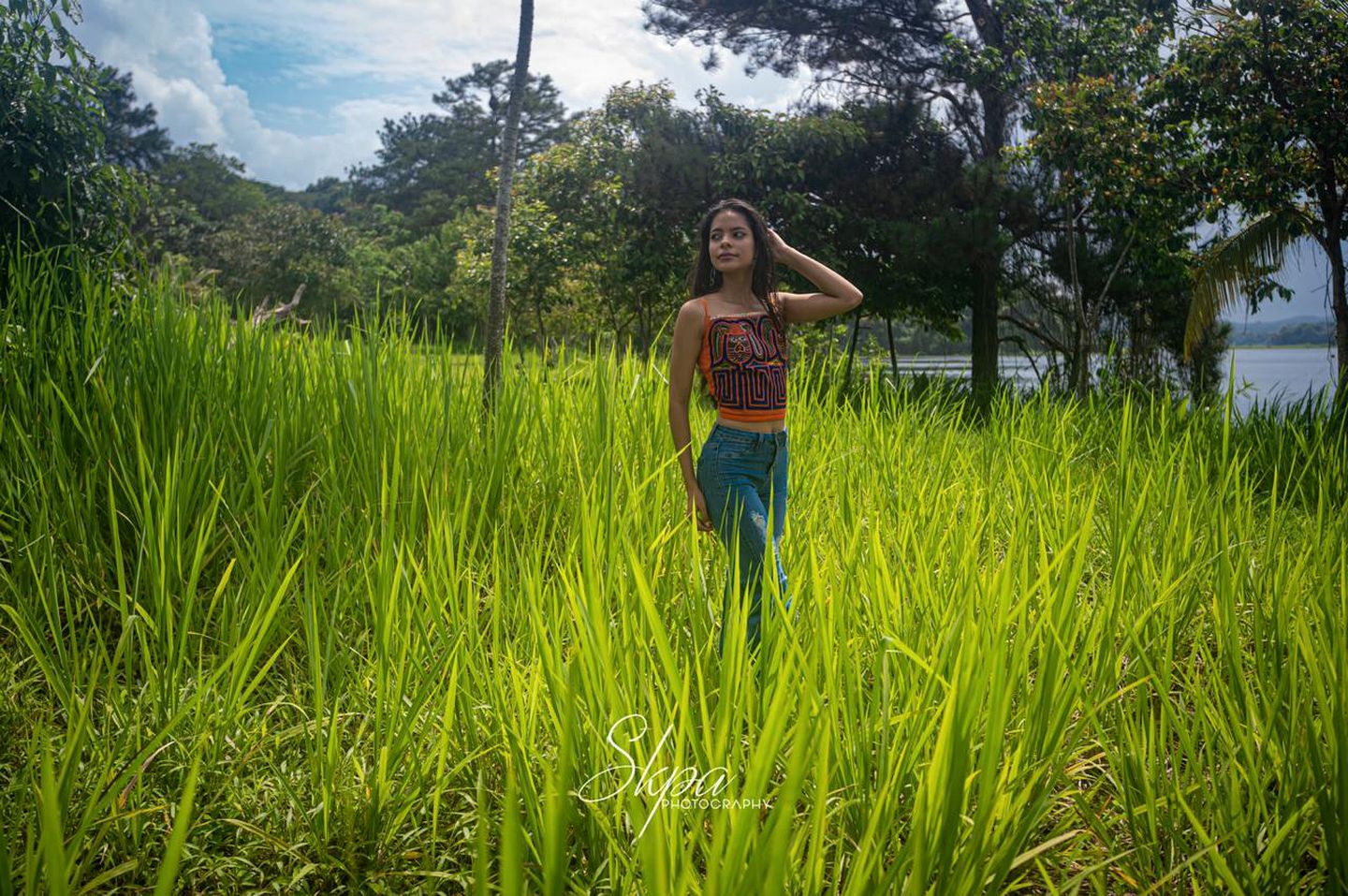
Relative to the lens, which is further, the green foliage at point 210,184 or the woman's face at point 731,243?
the green foliage at point 210,184

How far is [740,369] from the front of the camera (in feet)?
7.18

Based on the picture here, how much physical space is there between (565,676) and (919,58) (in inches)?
458

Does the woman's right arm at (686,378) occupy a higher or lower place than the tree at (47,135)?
lower

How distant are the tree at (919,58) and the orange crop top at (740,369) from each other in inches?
319

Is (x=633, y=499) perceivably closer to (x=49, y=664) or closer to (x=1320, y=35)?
(x=49, y=664)

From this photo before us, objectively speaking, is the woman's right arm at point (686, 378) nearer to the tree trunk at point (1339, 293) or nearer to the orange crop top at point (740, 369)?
the orange crop top at point (740, 369)

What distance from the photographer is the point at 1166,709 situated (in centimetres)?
155

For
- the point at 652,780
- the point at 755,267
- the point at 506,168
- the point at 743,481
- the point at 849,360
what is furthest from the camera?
the point at 849,360

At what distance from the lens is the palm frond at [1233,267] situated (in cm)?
778

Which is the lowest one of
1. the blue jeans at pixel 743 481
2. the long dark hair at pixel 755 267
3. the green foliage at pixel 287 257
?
the blue jeans at pixel 743 481

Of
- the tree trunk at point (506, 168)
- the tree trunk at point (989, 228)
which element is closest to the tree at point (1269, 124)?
the tree trunk at point (989, 228)

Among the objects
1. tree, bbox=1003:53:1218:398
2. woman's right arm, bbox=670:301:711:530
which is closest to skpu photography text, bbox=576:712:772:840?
woman's right arm, bbox=670:301:711:530

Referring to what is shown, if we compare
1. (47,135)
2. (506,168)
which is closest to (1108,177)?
(506,168)

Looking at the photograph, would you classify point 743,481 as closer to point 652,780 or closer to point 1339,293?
point 652,780
